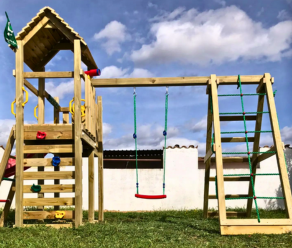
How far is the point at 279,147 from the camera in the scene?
6.80m

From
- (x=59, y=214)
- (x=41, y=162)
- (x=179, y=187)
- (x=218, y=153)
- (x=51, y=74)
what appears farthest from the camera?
(x=179, y=187)

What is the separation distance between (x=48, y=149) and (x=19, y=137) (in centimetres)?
60

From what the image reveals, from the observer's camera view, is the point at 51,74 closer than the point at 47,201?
No

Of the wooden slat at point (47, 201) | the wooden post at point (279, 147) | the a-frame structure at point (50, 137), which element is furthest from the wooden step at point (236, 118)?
the wooden slat at point (47, 201)

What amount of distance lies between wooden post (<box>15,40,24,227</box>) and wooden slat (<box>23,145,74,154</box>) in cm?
15

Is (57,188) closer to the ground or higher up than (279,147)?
closer to the ground

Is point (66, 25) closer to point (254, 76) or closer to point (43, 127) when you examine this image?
point (43, 127)

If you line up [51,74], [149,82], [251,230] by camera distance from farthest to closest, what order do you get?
[149,82] → [51,74] → [251,230]

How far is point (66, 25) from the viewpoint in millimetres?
7027

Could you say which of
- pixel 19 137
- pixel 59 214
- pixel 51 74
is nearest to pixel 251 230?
pixel 59 214

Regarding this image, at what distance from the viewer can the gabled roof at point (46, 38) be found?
279 inches

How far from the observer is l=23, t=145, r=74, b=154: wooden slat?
267 inches

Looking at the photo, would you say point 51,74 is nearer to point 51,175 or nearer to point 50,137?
point 50,137

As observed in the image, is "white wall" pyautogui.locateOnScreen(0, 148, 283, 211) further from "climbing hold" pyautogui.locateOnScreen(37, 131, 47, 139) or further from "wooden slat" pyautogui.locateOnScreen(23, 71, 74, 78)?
"wooden slat" pyautogui.locateOnScreen(23, 71, 74, 78)
